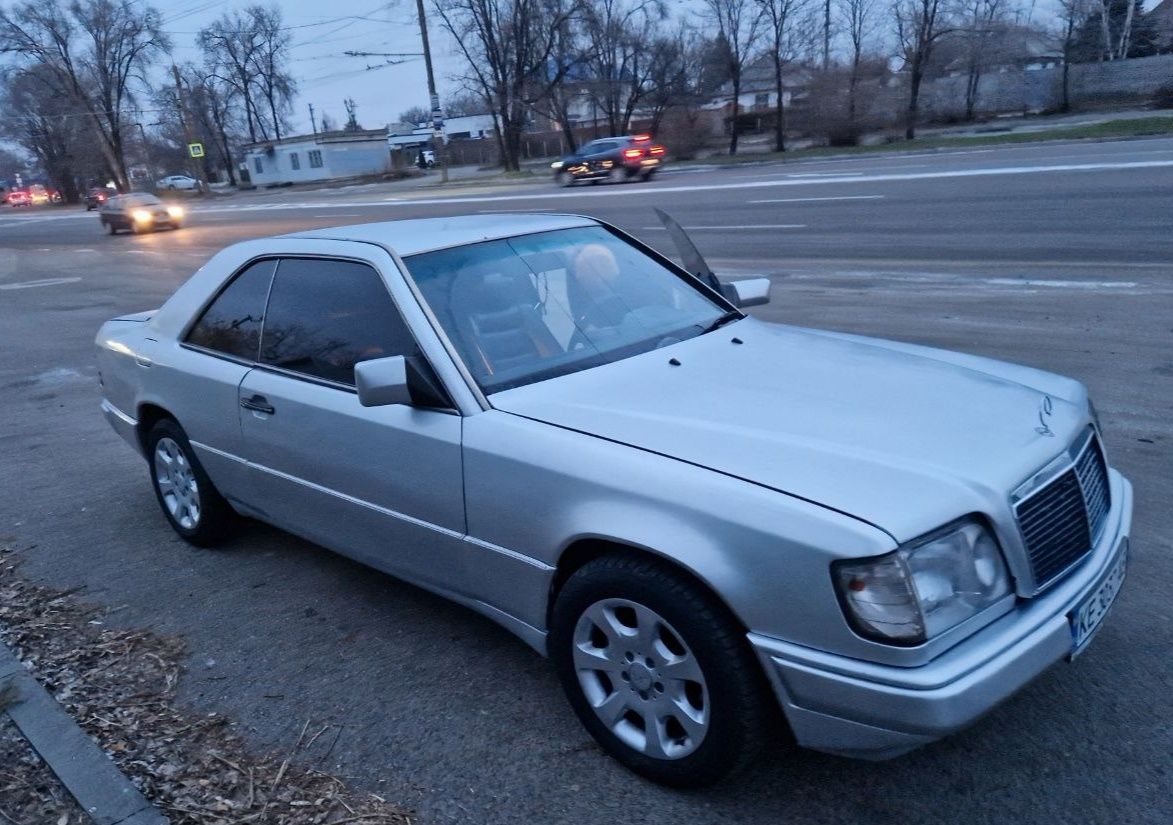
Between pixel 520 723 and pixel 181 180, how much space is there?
85.5 m

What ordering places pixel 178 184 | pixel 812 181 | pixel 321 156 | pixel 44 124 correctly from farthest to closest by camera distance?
pixel 44 124, pixel 178 184, pixel 321 156, pixel 812 181

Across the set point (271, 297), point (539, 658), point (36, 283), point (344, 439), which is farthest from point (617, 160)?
point (539, 658)

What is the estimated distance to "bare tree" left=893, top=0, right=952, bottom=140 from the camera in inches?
1981

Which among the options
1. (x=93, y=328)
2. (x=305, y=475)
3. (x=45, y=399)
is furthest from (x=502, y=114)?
(x=305, y=475)

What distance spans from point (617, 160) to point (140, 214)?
15940 millimetres

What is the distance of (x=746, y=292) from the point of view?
4.91 meters

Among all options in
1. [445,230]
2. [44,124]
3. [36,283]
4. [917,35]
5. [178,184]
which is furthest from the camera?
[44,124]

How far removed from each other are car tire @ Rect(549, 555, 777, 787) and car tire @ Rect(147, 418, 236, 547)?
246cm

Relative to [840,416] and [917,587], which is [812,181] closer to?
[840,416]

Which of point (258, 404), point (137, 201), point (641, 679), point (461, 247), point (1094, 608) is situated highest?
point (461, 247)

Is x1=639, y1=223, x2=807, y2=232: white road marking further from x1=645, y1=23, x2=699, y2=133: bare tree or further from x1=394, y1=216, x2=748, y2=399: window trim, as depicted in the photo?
x1=645, y1=23, x2=699, y2=133: bare tree

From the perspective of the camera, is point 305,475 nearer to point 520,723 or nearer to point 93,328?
point 520,723

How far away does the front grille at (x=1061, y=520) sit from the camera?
2.72 metres

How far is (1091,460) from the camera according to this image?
127 inches
